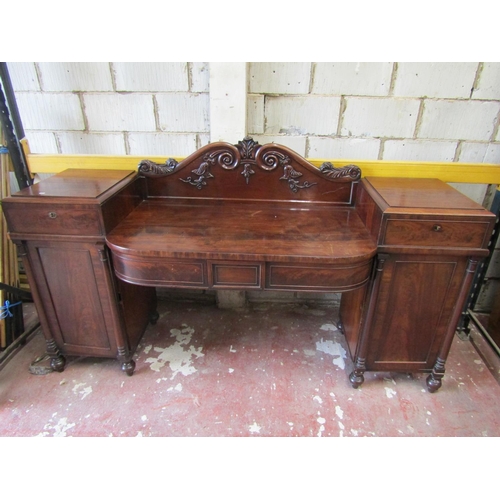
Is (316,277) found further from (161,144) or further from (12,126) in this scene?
(12,126)

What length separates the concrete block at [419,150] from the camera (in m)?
1.63

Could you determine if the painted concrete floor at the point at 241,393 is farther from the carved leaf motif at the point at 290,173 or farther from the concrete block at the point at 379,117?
the concrete block at the point at 379,117

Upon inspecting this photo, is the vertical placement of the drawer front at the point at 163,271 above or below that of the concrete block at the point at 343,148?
below

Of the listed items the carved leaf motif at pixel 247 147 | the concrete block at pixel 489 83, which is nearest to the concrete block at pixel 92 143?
the carved leaf motif at pixel 247 147

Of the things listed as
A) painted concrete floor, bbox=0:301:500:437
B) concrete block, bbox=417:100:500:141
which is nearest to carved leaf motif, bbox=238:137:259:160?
concrete block, bbox=417:100:500:141

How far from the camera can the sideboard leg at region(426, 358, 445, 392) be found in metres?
1.44

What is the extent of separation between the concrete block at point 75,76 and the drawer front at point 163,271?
0.92 metres

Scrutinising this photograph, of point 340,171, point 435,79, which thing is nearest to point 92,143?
point 340,171

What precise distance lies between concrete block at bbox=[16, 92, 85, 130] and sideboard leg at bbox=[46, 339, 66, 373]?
109 centimetres

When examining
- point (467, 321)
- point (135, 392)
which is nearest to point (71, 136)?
point (135, 392)

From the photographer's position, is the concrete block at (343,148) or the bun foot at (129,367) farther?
the concrete block at (343,148)

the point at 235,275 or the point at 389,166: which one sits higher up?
the point at 389,166

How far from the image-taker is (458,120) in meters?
1.57

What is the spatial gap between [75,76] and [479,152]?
2.03 metres
